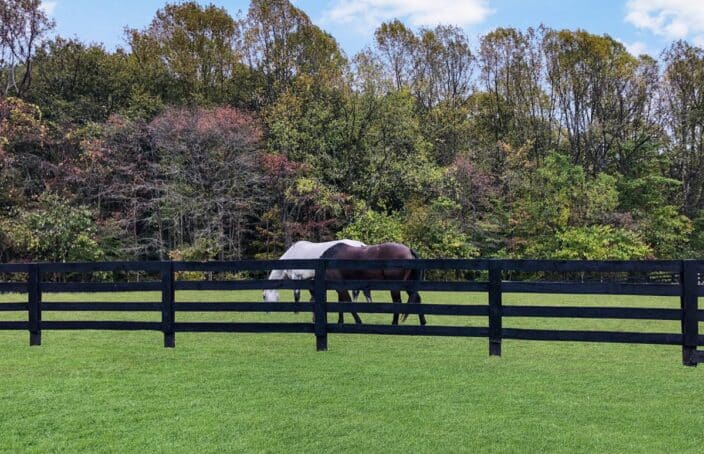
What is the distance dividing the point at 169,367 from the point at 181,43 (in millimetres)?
29419

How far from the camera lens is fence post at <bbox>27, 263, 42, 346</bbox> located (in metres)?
8.09

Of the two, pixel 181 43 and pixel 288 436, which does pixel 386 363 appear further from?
pixel 181 43

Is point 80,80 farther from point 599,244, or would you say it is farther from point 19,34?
point 599,244

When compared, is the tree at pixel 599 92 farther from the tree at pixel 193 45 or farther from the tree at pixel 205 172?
the tree at pixel 193 45

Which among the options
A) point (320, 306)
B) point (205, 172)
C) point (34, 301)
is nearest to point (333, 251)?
point (320, 306)

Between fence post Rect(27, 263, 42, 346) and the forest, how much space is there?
60.0 feet

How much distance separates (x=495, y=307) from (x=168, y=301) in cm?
408

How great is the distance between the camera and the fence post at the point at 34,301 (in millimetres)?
8086

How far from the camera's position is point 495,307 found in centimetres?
695

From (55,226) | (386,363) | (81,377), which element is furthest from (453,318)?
(55,226)

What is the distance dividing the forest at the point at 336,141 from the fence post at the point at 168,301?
1929cm

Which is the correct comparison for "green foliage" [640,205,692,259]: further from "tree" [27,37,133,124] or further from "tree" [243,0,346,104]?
"tree" [27,37,133,124]

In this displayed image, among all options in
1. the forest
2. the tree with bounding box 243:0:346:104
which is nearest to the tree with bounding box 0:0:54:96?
the forest

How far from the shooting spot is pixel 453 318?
472 inches
